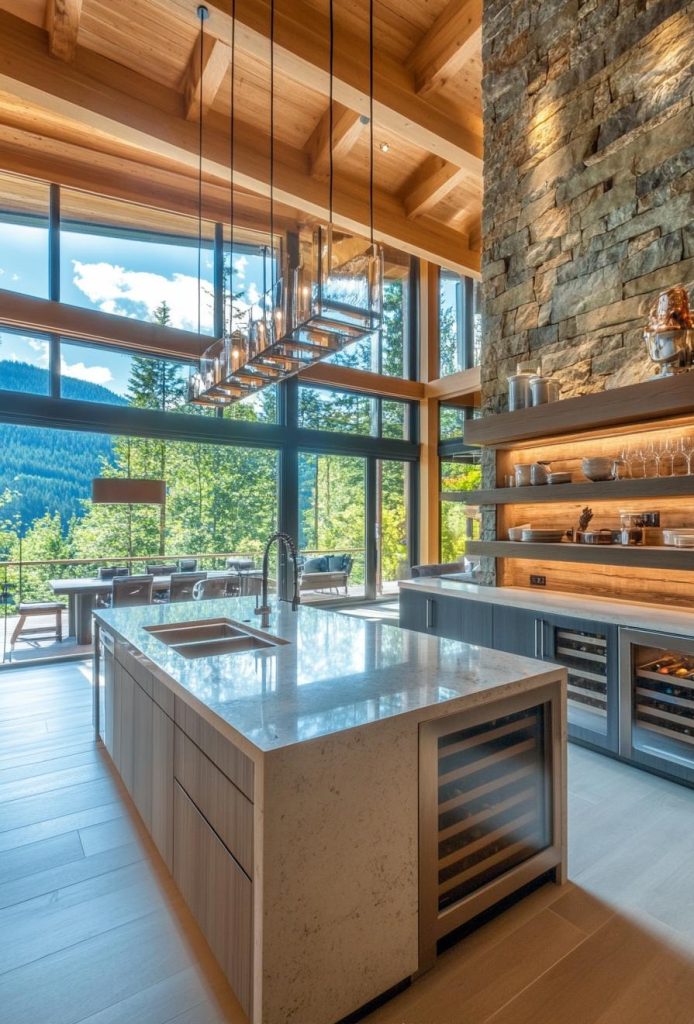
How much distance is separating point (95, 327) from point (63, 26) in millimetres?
2562

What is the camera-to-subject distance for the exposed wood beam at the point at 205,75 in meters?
4.32

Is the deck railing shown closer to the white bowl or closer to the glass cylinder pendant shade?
the white bowl

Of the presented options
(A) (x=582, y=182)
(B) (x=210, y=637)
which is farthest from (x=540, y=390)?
(B) (x=210, y=637)

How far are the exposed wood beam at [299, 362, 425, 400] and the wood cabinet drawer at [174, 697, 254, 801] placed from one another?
5981mm

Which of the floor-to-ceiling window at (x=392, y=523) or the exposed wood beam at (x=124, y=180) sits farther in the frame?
the floor-to-ceiling window at (x=392, y=523)

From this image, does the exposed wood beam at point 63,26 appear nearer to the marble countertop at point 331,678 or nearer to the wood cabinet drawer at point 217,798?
the marble countertop at point 331,678

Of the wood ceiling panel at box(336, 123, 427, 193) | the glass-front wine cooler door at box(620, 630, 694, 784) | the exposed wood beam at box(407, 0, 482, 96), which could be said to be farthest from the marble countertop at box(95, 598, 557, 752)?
the wood ceiling panel at box(336, 123, 427, 193)

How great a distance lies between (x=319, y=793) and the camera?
4.27ft

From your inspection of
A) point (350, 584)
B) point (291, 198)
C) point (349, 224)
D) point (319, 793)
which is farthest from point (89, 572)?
point (319, 793)

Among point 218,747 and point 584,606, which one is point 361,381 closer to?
point 584,606

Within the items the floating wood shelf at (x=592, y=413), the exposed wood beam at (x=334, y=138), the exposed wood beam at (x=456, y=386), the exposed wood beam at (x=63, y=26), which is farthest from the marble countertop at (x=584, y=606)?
the exposed wood beam at (x=63, y=26)

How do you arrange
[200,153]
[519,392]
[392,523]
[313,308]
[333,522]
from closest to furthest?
1. [313,308]
2. [519,392]
3. [200,153]
4. [333,522]
5. [392,523]

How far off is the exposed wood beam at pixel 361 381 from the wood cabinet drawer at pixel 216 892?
6.15m

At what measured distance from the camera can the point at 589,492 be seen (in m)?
3.28
